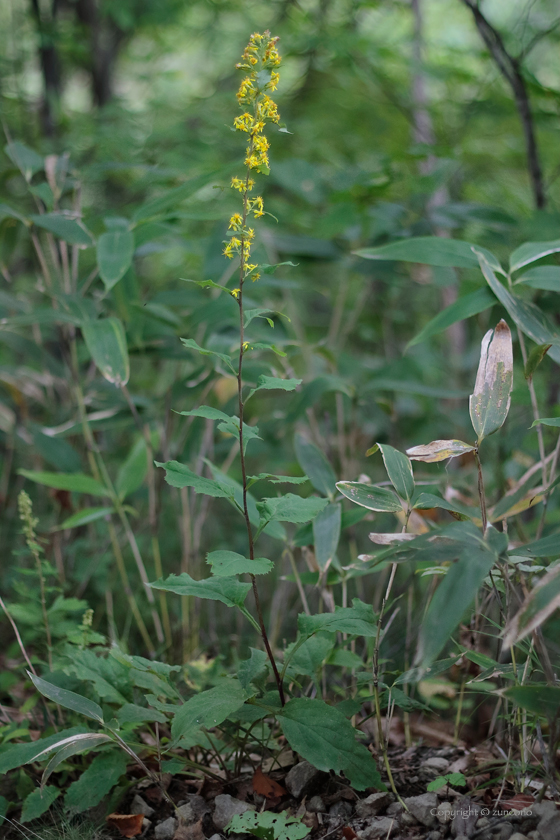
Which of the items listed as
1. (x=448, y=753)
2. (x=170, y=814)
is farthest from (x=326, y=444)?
(x=170, y=814)

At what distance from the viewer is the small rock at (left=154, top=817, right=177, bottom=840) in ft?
3.25

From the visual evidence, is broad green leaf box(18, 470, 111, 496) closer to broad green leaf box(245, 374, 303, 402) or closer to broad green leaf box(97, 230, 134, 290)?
broad green leaf box(97, 230, 134, 290)

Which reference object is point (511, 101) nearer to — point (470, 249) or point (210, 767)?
point (470, 249)

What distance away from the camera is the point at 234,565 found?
0.87m

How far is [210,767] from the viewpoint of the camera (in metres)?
1.14

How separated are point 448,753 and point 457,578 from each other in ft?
1.98

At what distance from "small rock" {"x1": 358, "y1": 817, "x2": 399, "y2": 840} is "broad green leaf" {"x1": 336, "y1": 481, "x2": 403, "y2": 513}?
463 millimetres

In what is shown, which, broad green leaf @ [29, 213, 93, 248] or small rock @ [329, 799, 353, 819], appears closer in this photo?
small rock @ [329, 799, 353, 819]

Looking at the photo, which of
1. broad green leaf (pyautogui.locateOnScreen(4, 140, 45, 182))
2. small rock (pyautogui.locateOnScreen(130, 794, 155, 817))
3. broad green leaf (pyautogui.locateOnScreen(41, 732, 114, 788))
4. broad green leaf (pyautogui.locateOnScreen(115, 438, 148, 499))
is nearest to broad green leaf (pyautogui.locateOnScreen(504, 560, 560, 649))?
broad green leaf (pyautogui.locateOnScreen(41, 732, 114, 788))

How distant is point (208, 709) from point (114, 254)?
1.01 meters

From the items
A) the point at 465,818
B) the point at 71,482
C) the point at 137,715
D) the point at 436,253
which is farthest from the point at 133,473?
the point at 465,818

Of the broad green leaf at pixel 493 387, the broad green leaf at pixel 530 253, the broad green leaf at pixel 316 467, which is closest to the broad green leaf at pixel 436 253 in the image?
the broad green leaf at pixel 530 253

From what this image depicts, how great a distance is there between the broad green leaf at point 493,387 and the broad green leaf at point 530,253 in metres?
0.28

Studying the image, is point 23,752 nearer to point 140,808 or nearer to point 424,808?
point 140,808
